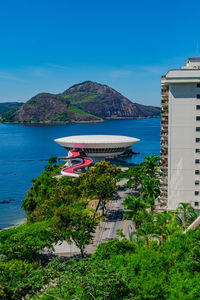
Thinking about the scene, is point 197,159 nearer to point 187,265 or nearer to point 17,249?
point 187,265

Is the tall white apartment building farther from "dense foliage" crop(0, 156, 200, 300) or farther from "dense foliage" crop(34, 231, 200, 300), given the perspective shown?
"dense foliage" crop(34, 231, 200, 300)

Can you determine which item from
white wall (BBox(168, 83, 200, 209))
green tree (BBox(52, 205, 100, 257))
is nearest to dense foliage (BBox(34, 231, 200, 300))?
green tree (BBox(52, 205, 100, 257))

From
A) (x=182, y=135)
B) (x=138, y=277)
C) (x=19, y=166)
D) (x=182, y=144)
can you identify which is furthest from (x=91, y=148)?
(x=138, y=277)

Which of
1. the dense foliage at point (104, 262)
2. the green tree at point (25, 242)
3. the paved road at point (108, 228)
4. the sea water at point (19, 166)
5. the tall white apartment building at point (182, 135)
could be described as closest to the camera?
the dense foliage at point (104, 262)

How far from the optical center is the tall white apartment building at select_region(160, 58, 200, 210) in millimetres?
41219

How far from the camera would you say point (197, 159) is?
139 ft

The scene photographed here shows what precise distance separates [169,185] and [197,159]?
17.3ft

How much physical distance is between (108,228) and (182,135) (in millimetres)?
16464

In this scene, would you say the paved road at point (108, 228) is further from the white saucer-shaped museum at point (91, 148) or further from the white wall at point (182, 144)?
the white saucer-shaped museum at point (91, 148)

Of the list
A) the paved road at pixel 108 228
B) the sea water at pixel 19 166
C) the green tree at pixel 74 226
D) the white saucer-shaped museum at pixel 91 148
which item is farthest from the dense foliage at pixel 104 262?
the white saucer-shaped museum at pixel 91 148

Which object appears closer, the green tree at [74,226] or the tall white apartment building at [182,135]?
the green tree at [74,226]

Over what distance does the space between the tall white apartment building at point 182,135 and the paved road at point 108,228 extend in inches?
283

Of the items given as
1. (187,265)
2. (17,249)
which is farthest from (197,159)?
(17,249)

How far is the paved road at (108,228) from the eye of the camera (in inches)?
1497
